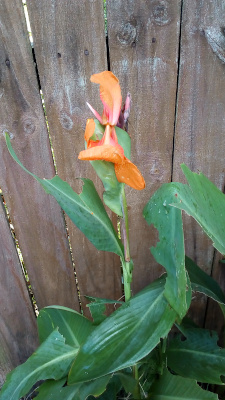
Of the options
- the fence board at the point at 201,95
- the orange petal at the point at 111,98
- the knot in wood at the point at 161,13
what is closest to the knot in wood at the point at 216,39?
the fence board at the point at 201,95

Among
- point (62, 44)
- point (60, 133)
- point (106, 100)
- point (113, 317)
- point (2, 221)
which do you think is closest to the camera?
point (106, 100)

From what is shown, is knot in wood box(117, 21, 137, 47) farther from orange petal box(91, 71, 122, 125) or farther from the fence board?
orange petal box(91, 71, 122, 125)

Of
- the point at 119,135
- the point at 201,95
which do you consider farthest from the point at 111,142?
the point at 201,95

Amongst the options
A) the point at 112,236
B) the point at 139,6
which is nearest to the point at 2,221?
the point at 112,236

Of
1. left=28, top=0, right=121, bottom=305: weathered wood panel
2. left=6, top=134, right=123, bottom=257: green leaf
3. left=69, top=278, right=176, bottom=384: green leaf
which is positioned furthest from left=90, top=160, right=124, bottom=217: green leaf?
left=28, top=0, right=121, bottom=305: weathered wood panel

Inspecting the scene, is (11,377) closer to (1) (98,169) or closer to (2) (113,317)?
(2) (113,317)

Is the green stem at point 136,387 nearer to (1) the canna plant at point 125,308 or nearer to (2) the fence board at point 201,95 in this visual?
(1) the canna plant at point 125,308

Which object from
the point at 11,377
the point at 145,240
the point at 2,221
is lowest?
the point at 11,377
